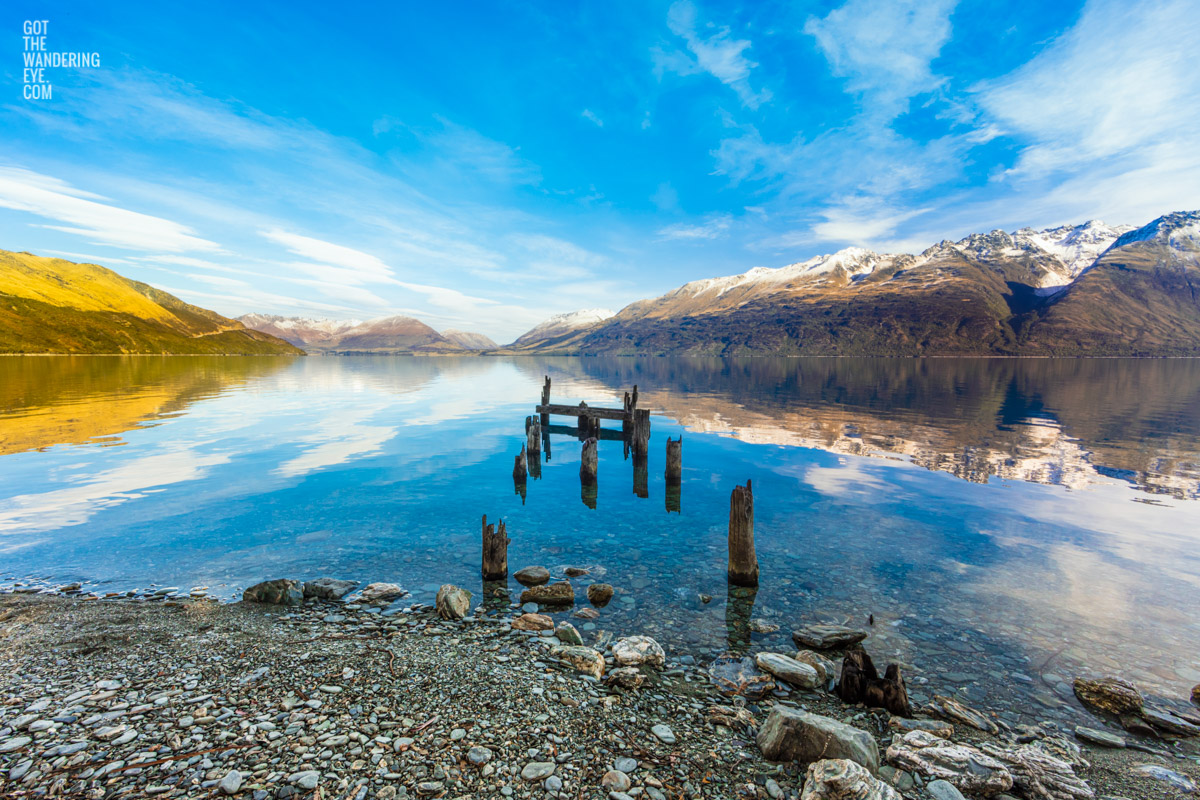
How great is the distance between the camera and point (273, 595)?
1181 centimetres

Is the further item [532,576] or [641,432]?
[641,432]

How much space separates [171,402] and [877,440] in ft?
231

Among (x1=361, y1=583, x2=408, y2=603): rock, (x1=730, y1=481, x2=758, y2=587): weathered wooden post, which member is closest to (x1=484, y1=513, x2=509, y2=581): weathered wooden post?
(x1=361, y1=583, x2=408, y2=603): rock

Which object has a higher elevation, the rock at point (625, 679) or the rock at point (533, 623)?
the rock at point (625, 679)

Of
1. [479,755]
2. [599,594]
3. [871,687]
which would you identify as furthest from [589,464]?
[479,755]

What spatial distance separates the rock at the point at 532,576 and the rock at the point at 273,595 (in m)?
5.47

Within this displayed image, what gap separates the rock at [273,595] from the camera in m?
11.8

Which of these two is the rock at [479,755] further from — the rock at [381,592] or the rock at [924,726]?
the rock at [381,592]

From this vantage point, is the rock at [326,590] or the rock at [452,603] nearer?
the rock at [452,603]

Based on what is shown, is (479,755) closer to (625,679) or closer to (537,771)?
(537,771)

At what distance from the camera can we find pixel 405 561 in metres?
15.2

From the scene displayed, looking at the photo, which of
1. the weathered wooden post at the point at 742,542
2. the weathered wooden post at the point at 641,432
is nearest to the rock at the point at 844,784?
the weathered wooden post at the point at 742,542

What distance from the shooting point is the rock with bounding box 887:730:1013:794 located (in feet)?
21.2

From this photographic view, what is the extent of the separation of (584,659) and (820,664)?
4.75 meters
